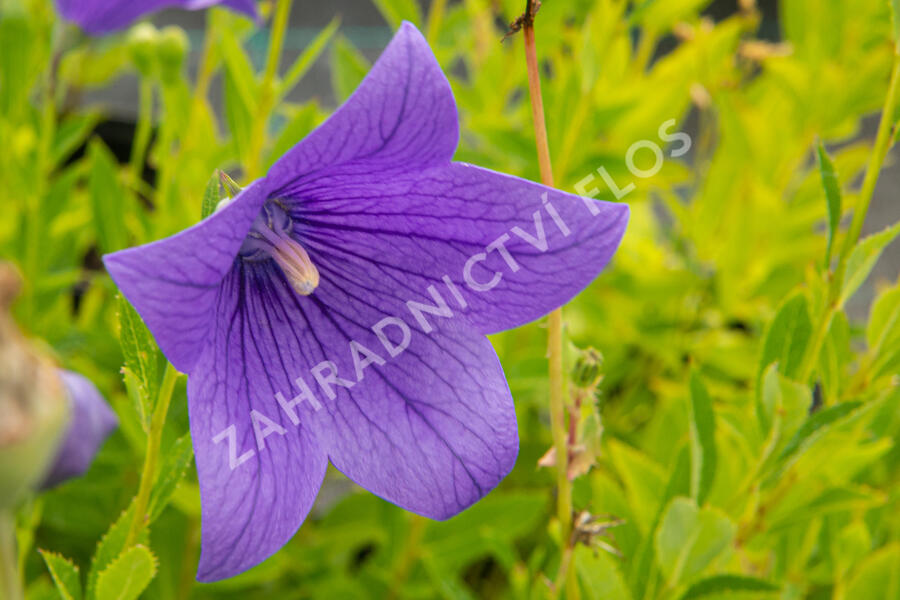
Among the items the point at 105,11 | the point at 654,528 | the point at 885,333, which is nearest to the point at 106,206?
the point at 105,11

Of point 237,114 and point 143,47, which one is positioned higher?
point 143,47

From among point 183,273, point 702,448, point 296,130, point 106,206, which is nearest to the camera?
point 183,273

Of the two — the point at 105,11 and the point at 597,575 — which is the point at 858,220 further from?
the point at 105,11

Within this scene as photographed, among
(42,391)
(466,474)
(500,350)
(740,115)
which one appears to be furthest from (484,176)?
(740,115)

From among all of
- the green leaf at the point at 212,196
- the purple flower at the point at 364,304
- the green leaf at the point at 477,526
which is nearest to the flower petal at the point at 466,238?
the purple flower at the point at 364,304

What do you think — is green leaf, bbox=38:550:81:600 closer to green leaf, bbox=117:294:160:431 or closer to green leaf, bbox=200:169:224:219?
green leaf, bbox=117:294:160:431

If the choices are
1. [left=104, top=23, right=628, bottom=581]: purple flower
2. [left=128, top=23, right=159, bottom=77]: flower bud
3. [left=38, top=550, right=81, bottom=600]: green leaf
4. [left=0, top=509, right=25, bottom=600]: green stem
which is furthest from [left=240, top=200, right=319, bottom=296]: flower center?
[left=128, top=23, right=159, bottom=77]: flower bud
